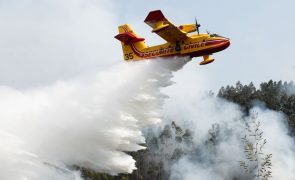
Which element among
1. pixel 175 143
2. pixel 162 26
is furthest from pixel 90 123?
pixel 175 143

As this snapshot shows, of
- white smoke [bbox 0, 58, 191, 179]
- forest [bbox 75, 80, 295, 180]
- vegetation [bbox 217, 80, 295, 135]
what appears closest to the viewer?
white smoke [bbox 0, 58, 191, 179]

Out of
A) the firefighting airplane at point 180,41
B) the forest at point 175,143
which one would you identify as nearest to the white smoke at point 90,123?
the firefighting airplane at point 180,41

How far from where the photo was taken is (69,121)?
28.1 metres

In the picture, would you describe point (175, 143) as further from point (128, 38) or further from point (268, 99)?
point (128, 38)

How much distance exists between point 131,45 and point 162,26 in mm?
3999

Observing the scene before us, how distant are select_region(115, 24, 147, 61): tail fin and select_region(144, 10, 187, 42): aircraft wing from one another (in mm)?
2368

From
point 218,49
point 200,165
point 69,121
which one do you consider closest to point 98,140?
point 69,121

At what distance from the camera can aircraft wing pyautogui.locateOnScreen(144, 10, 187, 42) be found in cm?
2816

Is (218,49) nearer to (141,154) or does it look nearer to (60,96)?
(60,96)

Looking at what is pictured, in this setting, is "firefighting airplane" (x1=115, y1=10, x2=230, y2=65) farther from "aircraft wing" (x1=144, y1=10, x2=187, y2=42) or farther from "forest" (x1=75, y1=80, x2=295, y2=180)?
"forest" (x1=75, y1=80, x2=295, y2=180)

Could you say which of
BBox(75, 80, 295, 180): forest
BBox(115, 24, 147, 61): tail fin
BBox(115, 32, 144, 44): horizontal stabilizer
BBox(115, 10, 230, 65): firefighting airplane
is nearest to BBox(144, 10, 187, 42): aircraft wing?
BBox(115, 10, 230, 65): firefighting airplane

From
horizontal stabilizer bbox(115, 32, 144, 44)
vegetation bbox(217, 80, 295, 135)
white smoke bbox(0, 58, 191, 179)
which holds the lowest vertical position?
white smoke bbox(0, 58, 191, 179)

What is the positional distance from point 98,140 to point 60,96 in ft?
12.6

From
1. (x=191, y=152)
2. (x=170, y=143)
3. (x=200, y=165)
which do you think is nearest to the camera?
(x=200, y=165)
